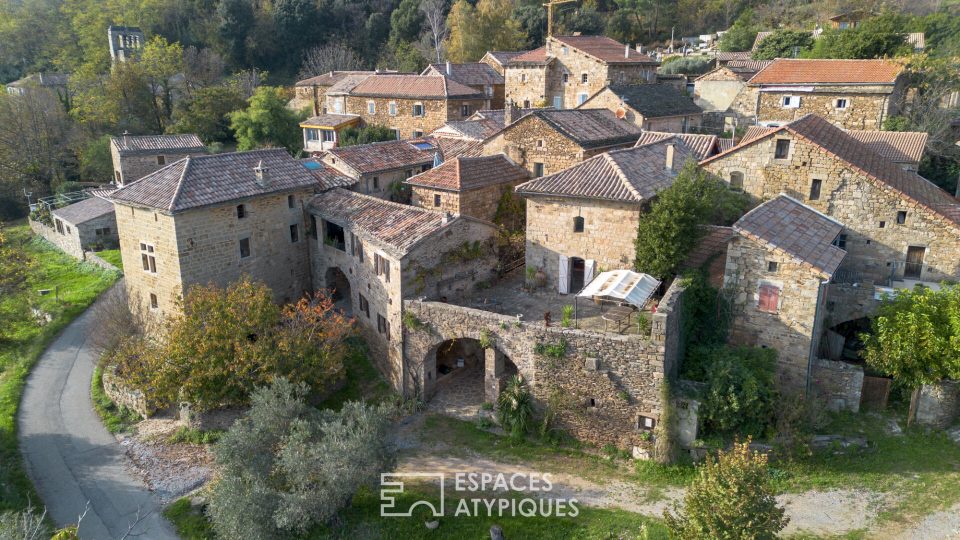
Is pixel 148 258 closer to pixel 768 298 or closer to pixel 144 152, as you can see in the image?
pixel 144 152

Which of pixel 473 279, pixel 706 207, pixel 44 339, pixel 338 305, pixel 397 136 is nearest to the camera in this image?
pixel 706 207

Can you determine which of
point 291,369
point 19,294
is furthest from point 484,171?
point 19,294

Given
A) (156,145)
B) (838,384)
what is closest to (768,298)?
(838,384)

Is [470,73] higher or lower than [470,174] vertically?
higher

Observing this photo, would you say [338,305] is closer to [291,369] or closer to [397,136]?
[291,369]

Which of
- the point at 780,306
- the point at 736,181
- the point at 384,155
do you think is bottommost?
the point at 780,306

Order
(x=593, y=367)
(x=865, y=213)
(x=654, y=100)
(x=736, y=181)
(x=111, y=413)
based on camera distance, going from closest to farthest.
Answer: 1. (x=593, y=367)
2. (x=865, y=213)
3. (x=111, y=413)
4. (x=736, y=181)
5. (x=654, y=100)

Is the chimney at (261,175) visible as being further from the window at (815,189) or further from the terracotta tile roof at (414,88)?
the terracotta tile roof at (414,88)
